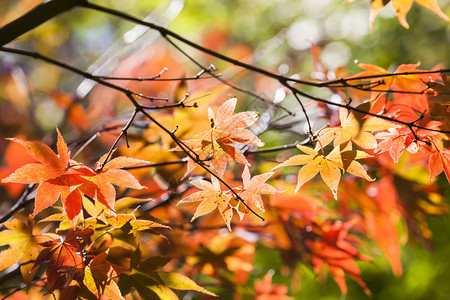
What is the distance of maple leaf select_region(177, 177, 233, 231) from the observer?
57 centimetres

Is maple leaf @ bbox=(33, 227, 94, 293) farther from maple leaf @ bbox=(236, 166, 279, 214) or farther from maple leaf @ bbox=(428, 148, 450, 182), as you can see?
maple leaf @ bbox=(428, 148, 450, 182)

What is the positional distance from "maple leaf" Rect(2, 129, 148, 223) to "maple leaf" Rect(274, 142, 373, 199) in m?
0.20

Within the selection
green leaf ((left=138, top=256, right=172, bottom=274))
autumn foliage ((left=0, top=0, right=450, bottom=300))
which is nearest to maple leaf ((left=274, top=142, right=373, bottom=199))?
autumn foliage ((left=0, top=0, right=450, bottom=300))

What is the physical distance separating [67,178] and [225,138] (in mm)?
202

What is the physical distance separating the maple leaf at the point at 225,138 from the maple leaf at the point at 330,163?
0.06 meters

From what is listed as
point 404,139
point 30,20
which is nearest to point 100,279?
point 30,20

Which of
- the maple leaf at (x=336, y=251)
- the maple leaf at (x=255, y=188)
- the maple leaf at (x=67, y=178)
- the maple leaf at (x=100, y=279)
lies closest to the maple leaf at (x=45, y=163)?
the maple leaf at (x=67, y=178)

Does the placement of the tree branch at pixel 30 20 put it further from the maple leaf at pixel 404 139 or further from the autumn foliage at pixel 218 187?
the maple leaf at pixel 404 139

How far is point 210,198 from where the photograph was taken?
57 cm

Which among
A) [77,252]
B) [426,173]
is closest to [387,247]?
[426,173]

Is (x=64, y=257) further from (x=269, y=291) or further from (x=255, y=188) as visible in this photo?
(x=269, y=291)

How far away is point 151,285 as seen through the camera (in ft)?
1.96

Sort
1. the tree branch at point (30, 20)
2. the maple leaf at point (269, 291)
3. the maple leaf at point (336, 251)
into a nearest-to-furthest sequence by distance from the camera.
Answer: the tree branch at point (30, 20), the maple leaf at point (336, 251), the maple leaf at point (269, 291)

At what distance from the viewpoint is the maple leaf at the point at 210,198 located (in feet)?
1.86
